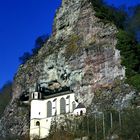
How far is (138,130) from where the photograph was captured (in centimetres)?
3797

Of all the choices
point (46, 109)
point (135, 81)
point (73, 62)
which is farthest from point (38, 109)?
point (135, 81)

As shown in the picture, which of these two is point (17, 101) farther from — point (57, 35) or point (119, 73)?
point (119, 73)

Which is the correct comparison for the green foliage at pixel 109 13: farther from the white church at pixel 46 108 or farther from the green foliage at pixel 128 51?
the white church at pixel 46 108

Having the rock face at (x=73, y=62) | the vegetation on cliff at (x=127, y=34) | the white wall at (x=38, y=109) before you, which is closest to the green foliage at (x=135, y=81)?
the vegetation on cliff at (x=127, y=34)

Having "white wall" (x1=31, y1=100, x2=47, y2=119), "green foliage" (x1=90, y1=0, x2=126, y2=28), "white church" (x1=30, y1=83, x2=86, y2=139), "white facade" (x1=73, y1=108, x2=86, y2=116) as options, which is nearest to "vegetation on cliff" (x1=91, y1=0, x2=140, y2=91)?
"green foliage" (x1=90, y1=0, x2=126, y2=28)

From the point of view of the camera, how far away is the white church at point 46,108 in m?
63.8

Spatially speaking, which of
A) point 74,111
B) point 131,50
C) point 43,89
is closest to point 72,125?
point 74,111

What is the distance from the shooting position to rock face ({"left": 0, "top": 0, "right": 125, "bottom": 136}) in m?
57.1

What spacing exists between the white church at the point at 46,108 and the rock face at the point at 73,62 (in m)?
1.38

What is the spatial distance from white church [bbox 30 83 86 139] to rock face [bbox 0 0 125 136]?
1377 millimetres

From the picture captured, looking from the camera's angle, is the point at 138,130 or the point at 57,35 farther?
the point at 57,35

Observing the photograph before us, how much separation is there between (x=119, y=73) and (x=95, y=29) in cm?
974

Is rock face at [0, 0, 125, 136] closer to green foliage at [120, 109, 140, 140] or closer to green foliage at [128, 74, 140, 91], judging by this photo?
green foliage at [128, 74, 140, 91]

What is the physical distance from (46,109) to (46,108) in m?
0.34
